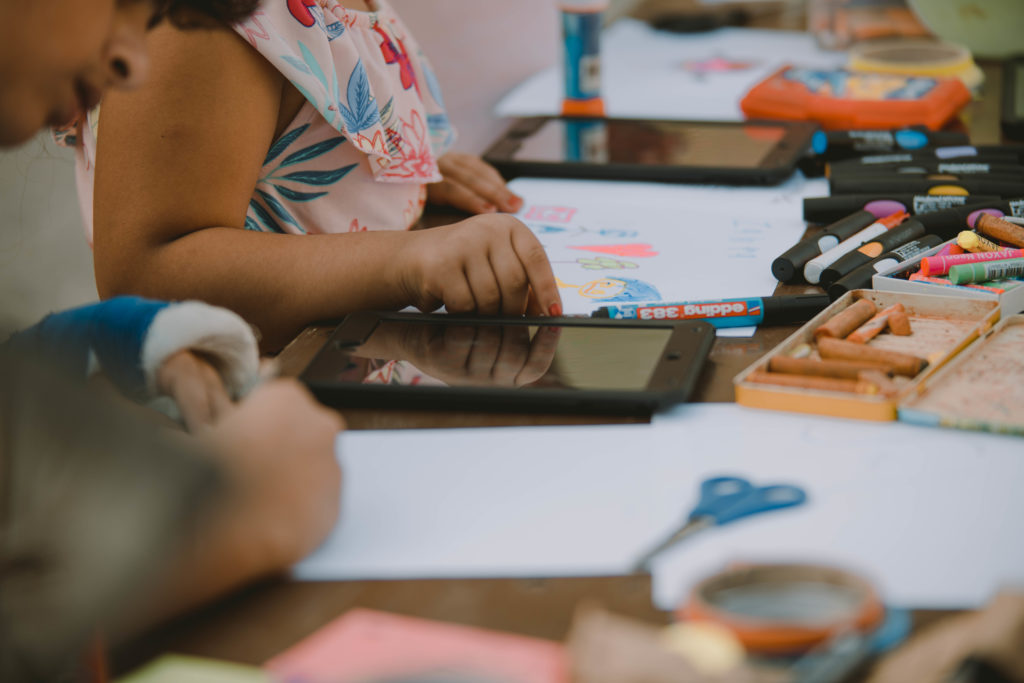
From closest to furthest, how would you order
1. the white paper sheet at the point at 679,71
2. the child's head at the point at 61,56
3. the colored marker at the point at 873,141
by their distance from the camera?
the child's head at the point at 61,56 → the colored marker at the point at 873,141 → the white paper sheet at the point at 679,71

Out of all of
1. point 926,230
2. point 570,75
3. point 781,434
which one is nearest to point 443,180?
point 570,75

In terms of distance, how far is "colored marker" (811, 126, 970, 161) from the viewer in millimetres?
1124

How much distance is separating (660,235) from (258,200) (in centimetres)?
35

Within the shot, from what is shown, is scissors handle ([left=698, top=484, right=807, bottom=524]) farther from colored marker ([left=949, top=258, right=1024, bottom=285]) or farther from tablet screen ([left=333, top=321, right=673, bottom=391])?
colored marker ([left=949, top=258, right=1024, bottom=285])

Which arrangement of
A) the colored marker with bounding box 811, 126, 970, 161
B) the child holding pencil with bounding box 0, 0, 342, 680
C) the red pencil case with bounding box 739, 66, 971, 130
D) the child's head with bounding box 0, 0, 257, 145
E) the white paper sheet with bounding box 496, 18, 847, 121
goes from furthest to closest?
1. the white paper sheet with bounding box 496, 18, 847, 121
2. the red pencil case with bounding box 739, 66, 971, 130
3. the colored marker with bounding box 811, 126, 970, 161
4. the child's head with bounding box 0, 0, 257, 145
5. the child holding pencil with bounding box 0, 0, 342, 680

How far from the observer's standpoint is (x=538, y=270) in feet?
2.45

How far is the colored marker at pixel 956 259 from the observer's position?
77cm

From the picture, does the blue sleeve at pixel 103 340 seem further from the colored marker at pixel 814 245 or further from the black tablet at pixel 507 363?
the colored marker at pixel 814 245

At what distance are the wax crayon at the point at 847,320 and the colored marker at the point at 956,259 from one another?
0.28 ft

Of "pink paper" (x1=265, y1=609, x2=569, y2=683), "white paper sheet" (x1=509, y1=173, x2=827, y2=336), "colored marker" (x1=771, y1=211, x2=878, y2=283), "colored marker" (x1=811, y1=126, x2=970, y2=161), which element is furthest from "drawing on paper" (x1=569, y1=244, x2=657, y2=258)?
"pink paper" (x1=265, y1=609, x2=569, y2=683)

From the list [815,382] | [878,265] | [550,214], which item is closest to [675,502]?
[815,382]

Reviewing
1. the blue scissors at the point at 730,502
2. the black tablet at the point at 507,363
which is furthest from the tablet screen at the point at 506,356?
the blue scissors at the point at 730,502

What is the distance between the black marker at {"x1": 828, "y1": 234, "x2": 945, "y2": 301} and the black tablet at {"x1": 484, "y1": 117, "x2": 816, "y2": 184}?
27cm

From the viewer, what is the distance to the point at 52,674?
0.37 meters
